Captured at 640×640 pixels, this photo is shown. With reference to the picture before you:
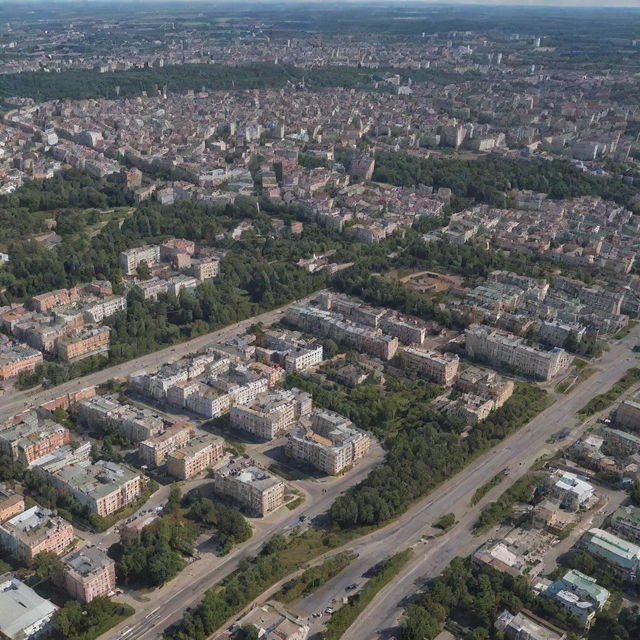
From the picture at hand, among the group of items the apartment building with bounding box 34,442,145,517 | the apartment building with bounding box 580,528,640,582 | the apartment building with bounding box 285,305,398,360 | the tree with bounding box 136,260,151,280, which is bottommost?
the tree with bounding box 136,260,151,280

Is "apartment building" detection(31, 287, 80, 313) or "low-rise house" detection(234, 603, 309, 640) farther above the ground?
"low-rise house" detection(234, 603, 309, 640)

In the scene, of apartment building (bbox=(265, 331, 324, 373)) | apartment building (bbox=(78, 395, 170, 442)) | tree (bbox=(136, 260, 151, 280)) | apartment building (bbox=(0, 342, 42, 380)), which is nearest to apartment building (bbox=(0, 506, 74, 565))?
apartment building (bbox=(78, 395, 170, 442))

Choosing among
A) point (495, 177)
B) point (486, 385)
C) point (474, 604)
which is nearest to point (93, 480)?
point (474, 604)

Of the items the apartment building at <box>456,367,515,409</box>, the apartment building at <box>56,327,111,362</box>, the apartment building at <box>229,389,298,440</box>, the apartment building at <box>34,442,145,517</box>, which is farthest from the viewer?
the apartment building at <box>56,327,111,362</box>

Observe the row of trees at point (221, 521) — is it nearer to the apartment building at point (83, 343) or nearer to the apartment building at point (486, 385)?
the apartment building at point (486, 385)

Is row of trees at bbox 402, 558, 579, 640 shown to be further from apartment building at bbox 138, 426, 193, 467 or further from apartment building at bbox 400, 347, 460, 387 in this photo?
apartment building at bbox 400, 347, 460, 387

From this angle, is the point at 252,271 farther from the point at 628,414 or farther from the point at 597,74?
the point at 597,74

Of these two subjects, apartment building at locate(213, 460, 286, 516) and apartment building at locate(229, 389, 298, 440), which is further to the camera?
apartment building at locate(229, 389, 298, 440)
